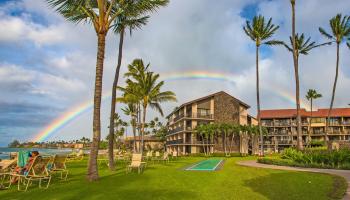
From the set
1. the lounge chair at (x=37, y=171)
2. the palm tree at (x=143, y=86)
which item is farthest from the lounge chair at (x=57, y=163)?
the palm tree at (x=143, y=86)

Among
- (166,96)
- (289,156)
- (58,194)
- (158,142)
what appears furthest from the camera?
(158,142)

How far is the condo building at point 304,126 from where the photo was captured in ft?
230

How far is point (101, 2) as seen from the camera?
11.6 metres

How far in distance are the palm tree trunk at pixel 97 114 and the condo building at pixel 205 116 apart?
41.0 m

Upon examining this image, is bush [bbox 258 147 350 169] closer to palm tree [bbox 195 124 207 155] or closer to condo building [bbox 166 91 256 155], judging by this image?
palm tree [bbox 195 124 207 155]

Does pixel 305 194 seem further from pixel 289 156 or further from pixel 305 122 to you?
pixel 305 122

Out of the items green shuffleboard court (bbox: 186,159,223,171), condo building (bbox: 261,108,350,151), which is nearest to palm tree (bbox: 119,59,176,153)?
green shuffleboard court (bbox: 186,159,223,171)

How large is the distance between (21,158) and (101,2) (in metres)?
6.14

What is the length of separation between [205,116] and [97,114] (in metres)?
44.4

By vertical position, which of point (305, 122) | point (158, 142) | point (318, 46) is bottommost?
point (158, 142)

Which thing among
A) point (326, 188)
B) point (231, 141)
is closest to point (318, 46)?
point (231, 141)

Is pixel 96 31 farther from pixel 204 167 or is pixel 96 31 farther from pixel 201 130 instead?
pixel 201 130

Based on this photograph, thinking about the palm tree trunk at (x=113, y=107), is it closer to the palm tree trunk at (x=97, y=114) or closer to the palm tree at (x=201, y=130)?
the palm tree trunk at (x=97, y=114)

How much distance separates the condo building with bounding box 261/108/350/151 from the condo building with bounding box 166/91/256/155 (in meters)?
18.1
